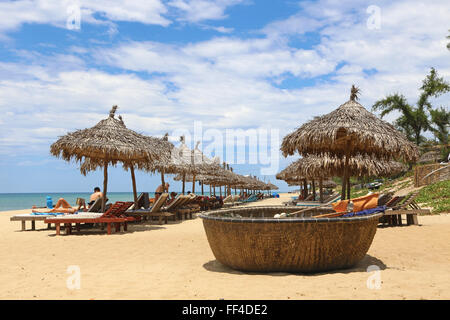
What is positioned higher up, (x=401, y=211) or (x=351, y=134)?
(x=351, y=134)

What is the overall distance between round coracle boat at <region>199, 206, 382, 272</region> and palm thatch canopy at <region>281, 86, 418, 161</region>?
342 cm

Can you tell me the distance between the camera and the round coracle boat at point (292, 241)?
163 inches

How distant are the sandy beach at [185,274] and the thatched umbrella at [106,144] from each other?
3.12 metres

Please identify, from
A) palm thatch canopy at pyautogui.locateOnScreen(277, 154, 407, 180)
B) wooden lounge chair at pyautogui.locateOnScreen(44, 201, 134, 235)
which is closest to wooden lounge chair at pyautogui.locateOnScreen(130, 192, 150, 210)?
wooden lounge chair at pyautogui.locateOnScreen(44, 201, 134, 235)

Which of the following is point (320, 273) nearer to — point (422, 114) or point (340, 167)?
point (340, 167)

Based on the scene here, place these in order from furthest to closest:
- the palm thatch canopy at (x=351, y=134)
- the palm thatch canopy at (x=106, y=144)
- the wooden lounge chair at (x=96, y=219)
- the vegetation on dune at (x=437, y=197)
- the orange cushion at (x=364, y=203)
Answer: the vegetation on dune at (x=437, y=197) < the palm thatch canopy at (x=106, y=144) < the wooden lounge chair at (x=96, y=219) < the palm thatch canopy at (x=351, y=134) < the orange cushion at (x=364, y=203)

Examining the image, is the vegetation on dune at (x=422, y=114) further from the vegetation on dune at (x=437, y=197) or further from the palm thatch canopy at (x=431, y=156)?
the vegetation on dune at (x=437, y=197)

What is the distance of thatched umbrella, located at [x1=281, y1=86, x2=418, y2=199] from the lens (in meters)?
7.60

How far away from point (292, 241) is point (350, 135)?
4315 mm

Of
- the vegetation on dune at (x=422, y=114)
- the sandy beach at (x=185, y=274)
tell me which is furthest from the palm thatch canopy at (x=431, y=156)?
the sandy beach at (x=185, y=274)

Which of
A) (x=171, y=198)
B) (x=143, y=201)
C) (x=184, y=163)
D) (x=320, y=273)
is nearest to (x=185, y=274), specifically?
(x=320, y=273)

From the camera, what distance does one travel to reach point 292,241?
4.16 meters

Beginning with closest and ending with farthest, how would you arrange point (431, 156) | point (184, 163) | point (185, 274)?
point (185, 274) → point (184, 163) → point (431, 156)
